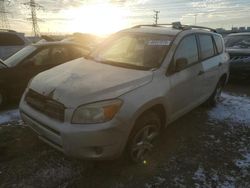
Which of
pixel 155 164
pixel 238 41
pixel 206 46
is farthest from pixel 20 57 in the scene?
pixel 238 41

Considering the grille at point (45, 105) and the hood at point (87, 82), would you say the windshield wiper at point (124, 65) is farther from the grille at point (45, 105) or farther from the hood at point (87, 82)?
the grille at point (45, 105)

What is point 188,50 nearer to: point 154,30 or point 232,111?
point 154,30

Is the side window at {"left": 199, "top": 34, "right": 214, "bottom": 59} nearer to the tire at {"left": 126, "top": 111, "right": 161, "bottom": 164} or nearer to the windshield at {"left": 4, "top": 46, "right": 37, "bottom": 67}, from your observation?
the tire at {"left": 126, "top": 111, "right": 161, "bottom": 164}

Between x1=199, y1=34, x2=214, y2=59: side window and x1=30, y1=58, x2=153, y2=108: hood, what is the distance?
6.32ft

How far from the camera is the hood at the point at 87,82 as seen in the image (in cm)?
338

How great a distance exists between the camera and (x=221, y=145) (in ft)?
15.4

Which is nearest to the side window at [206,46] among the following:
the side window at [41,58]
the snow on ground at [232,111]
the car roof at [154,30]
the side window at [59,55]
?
the car roof at [154,30]

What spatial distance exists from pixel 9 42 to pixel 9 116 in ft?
18.5

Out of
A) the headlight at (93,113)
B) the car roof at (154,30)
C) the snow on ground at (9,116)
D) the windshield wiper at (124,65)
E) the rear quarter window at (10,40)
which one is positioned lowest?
the snow on ground at (9,116)

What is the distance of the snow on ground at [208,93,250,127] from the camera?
5869 mm

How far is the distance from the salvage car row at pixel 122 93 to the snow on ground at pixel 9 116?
165 cm

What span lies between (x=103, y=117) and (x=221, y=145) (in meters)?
2.45

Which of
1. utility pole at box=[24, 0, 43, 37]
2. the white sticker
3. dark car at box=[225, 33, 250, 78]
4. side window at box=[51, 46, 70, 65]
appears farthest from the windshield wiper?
utility pole at box=[24, 0, 43, 37]

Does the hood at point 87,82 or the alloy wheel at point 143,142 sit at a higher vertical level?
the hood at point 87,82
